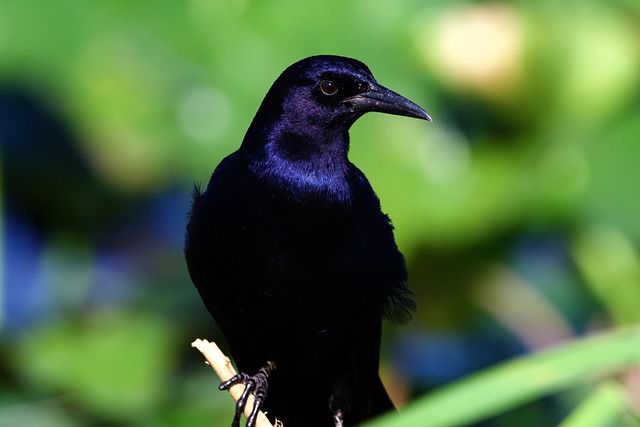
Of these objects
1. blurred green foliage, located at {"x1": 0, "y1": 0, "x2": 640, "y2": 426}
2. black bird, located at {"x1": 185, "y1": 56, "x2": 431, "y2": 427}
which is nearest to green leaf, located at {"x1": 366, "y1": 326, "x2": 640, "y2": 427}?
black bird, located at {"x1": 185, "y1": 56, "x2": 431, "y2": 427}

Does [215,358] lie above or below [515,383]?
above

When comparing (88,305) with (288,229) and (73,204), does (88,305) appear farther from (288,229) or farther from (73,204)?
(288,229)

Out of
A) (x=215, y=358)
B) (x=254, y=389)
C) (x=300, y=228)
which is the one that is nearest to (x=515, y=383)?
(x=215, y=358)

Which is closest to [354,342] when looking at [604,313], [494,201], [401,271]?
[401,271]

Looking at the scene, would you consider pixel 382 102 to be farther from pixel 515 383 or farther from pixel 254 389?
pixel 515 383

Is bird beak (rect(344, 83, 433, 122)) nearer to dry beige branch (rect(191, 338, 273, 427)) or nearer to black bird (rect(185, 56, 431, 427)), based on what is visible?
black bird (rect(185, 56, 431, 427))
